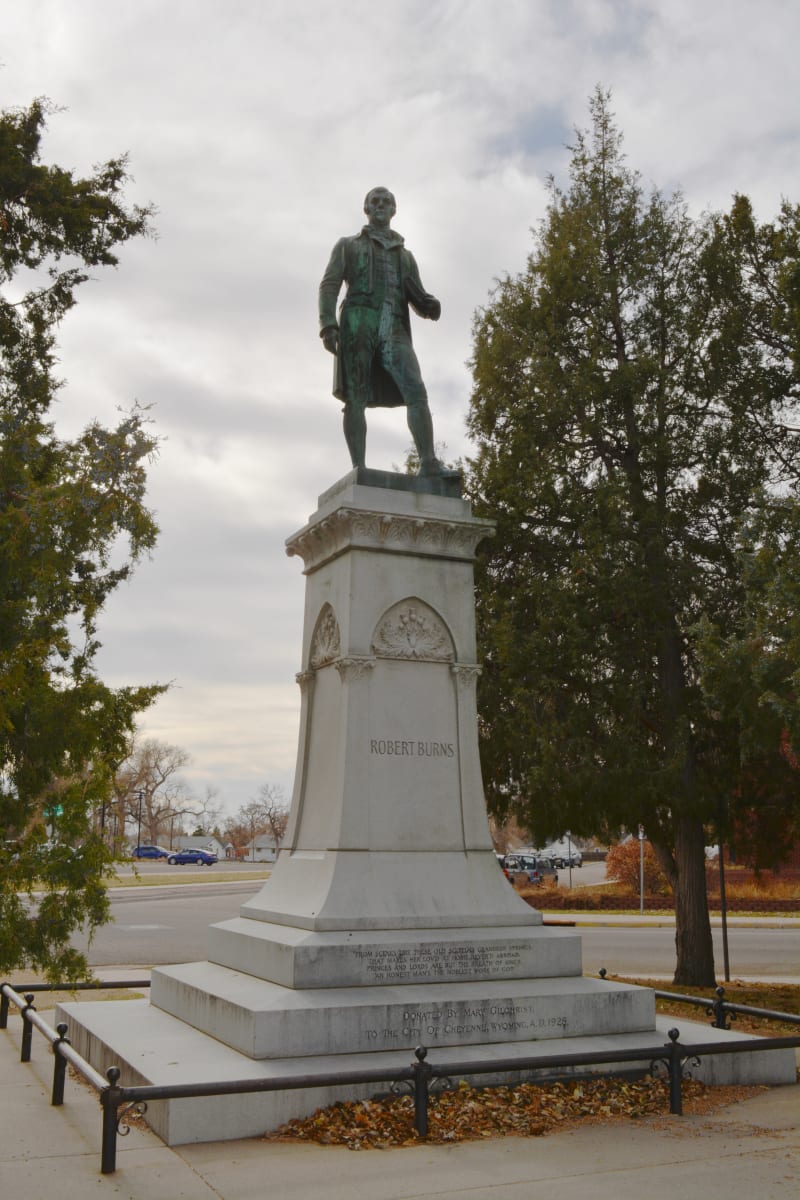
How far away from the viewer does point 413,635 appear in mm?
9922

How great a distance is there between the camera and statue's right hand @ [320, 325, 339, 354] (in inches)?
424

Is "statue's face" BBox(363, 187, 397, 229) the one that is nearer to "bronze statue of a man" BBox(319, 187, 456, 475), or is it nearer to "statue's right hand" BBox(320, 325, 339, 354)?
"bronze statue of a man" BBox(319, 187, 456, 475)

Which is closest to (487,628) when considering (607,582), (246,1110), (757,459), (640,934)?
(607,582)

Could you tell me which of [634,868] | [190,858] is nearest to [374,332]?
[634,868]

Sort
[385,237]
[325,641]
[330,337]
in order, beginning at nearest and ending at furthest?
1. [325,641]
2. [330,337]
3. [385,237]

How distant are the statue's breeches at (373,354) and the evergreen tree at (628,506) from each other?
6.41 metres

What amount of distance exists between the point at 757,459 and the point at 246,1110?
13443 millimetres

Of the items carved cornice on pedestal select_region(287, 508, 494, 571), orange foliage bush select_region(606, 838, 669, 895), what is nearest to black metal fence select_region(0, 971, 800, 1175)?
carved cornice on pedestal select_region(287, 508, 494, 571)

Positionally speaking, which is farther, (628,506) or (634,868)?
(634,868)

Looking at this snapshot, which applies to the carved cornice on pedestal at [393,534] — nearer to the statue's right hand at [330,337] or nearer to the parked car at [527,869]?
the statue's right hand at [330,337]

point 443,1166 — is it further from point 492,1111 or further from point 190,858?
point 190,858

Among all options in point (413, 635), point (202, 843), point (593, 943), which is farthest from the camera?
point (202, 843)

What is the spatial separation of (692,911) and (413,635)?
9.74 metres

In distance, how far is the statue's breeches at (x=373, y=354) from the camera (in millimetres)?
11008
